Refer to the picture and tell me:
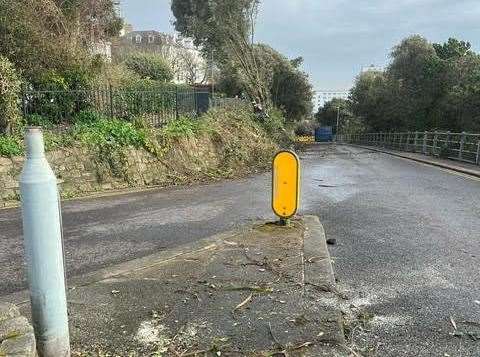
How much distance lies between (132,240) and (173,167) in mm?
7098

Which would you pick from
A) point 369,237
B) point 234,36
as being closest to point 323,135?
point 234,36

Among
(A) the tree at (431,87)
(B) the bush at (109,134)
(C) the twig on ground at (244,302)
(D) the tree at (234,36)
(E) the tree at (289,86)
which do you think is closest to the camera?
(C) the twig on ground at (244,302)

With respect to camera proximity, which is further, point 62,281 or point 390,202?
point 390,202

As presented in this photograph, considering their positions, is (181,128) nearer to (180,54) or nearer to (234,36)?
(234,36)

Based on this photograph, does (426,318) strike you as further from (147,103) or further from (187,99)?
(187,99)

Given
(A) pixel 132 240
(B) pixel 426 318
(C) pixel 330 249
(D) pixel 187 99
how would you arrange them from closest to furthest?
(B) pixel 426 318 < (C) pixel 330 249 < (A) pixel 132 240 < (D) pixel 187 99

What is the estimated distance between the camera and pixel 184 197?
34.5 ft

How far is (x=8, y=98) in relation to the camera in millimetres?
10906

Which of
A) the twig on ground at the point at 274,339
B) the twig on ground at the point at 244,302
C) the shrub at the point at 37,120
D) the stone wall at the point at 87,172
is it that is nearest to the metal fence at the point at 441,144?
the stone wall at the point at 87,172

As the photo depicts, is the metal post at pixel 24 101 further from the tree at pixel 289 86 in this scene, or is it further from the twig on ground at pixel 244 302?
the tree at pixel 289 86

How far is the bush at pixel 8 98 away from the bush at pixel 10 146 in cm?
44

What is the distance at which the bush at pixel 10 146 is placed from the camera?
10.1m

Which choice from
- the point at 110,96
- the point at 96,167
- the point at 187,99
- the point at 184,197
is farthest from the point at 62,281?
the point at 187,99

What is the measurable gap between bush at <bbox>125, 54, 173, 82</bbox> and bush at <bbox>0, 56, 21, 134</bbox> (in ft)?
43.9
